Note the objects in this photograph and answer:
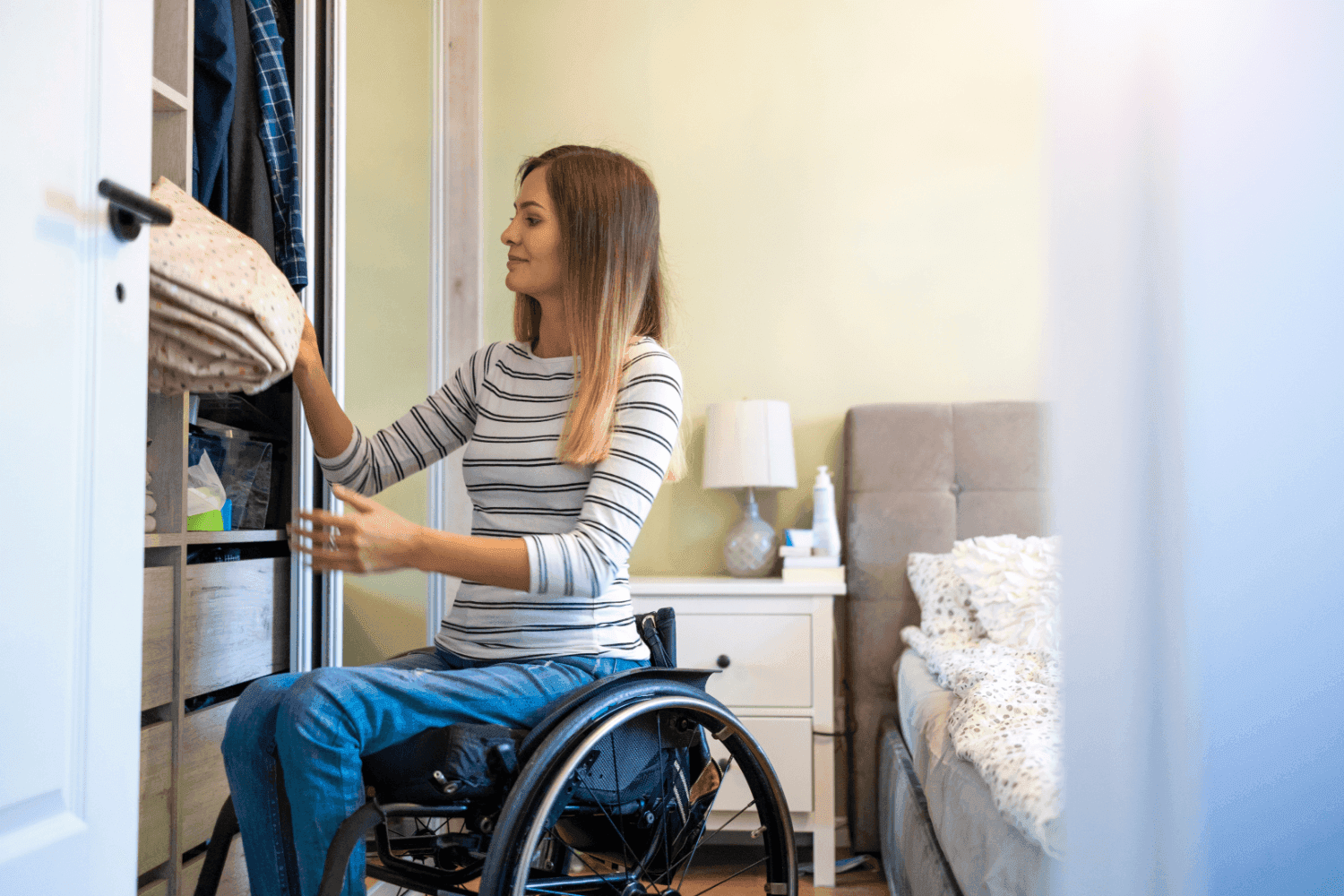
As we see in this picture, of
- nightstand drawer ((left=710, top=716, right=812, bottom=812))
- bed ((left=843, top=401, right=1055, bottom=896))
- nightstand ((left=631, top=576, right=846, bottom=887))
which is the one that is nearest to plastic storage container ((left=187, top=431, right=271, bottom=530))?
nightstand ((left=631, top=576, right=846, bottom=887))

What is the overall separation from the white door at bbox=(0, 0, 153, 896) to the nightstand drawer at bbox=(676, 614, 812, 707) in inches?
59.5

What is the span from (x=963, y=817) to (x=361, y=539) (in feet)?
2.93

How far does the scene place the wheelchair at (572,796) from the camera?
931 millimetres


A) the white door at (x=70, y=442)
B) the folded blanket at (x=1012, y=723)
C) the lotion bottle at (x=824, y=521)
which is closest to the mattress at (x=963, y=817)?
the folded blanket at (x=1012, y=723)

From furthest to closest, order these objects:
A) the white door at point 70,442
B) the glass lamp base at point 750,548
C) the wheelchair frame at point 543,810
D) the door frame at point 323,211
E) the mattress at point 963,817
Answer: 1. the glass lamp base at point 750,548
2. the door frame at point 323,211
3. the mattress at point 963,817
4. the wheelchair frame at point 543,810
5. the white door at point 70,442

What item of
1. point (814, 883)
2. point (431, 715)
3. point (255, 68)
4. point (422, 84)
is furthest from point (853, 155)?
point (431, 715)

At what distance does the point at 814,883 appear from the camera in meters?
2.20

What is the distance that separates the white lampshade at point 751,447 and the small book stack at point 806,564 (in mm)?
165

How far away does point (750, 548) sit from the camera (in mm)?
2469

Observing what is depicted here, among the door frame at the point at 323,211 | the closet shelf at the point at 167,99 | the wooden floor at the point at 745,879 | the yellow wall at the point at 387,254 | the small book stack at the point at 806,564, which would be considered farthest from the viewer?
the small book stack at the point at 806,564

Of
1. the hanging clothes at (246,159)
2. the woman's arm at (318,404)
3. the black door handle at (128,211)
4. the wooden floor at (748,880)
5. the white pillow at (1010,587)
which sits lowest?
the wooden floor at (748,880)

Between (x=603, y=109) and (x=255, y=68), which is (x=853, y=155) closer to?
(x=603, y=109)

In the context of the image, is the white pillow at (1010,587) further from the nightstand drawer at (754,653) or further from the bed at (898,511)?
the nightstand drawer at (754,653)

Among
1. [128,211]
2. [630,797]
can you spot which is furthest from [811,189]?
[128,211]
